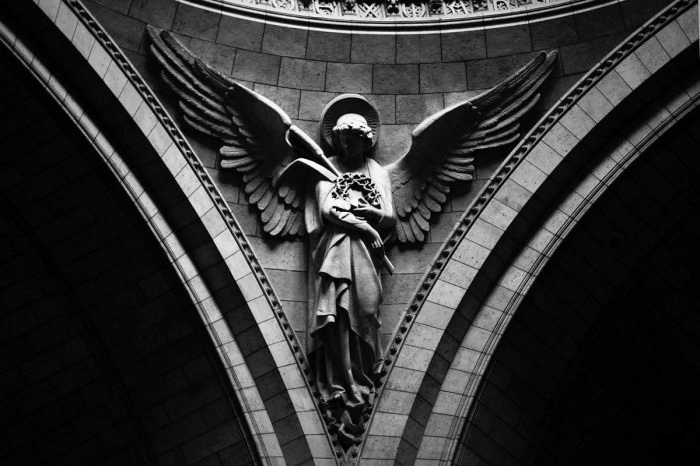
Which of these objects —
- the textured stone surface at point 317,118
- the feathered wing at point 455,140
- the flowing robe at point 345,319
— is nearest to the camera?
the flowing robe at point 345,319

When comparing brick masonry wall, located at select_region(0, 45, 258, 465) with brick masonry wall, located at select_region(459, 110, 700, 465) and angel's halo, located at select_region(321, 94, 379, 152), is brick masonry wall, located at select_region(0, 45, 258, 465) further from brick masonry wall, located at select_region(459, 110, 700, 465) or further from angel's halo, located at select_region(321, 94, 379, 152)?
brick masonry wall, located at select_region(459, 110, 700, 465)

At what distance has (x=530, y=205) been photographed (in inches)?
608

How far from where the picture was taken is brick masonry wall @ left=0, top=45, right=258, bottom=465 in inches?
Result: 593

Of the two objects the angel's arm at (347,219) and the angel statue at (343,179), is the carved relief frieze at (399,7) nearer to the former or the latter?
the angel statue at (343,179)

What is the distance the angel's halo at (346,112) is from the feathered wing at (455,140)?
42cm

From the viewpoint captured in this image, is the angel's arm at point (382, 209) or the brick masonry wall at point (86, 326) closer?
the brick masonry wall at point (86, 326)

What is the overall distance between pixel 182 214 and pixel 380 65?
8.68ft

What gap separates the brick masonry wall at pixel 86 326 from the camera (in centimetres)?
1506

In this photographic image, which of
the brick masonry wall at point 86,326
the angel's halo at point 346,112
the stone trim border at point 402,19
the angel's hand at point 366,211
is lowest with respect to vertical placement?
the brick masonry wall at point 86,326

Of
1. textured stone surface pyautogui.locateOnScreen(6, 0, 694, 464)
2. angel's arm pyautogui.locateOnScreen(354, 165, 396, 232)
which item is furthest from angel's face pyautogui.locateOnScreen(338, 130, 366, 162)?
textured stone surface pyautogui.locateOnScreen(6, 0, 694, 464)

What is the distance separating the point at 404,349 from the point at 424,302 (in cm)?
52

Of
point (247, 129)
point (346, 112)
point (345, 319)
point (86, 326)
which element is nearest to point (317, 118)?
point (346, 112)

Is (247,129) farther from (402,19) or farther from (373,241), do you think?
(402,19)

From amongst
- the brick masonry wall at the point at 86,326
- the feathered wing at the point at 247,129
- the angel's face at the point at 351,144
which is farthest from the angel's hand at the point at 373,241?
the brick masonry wall at the point at 86,326
